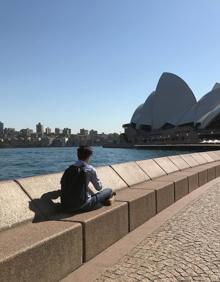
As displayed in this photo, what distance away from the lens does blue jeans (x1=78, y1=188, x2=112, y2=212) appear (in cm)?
464

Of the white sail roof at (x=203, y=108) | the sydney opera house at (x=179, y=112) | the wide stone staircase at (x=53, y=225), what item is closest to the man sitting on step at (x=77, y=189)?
the wide stone staircase at (x=53, y=225)

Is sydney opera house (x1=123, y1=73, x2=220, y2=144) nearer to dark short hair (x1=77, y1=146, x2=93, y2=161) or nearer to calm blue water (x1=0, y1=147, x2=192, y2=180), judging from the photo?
calm blue water (x1=0, y1=147, x2=192, y2=180)

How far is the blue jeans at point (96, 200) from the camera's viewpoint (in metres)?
4.64

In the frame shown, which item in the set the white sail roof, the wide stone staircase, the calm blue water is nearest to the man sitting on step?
the wide stone staircase

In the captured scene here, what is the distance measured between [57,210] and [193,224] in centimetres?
198

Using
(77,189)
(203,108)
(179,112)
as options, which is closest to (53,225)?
(77,189)

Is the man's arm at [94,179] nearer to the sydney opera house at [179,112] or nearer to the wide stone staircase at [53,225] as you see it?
the wide stone staircase at [53,225]

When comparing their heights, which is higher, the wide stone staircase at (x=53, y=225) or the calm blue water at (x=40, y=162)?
the wide stone staircase at (x=53, y=225)

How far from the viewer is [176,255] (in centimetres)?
434

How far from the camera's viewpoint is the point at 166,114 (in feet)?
322

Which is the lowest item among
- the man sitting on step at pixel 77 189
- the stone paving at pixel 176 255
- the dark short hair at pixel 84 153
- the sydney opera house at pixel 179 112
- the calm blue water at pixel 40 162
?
the calm blue water at pixel 40 162

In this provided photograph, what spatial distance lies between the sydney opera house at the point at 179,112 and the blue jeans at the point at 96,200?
8012 cm

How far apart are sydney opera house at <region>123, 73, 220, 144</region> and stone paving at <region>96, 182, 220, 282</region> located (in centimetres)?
7941

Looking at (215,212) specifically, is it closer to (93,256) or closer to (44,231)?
(93,256)
